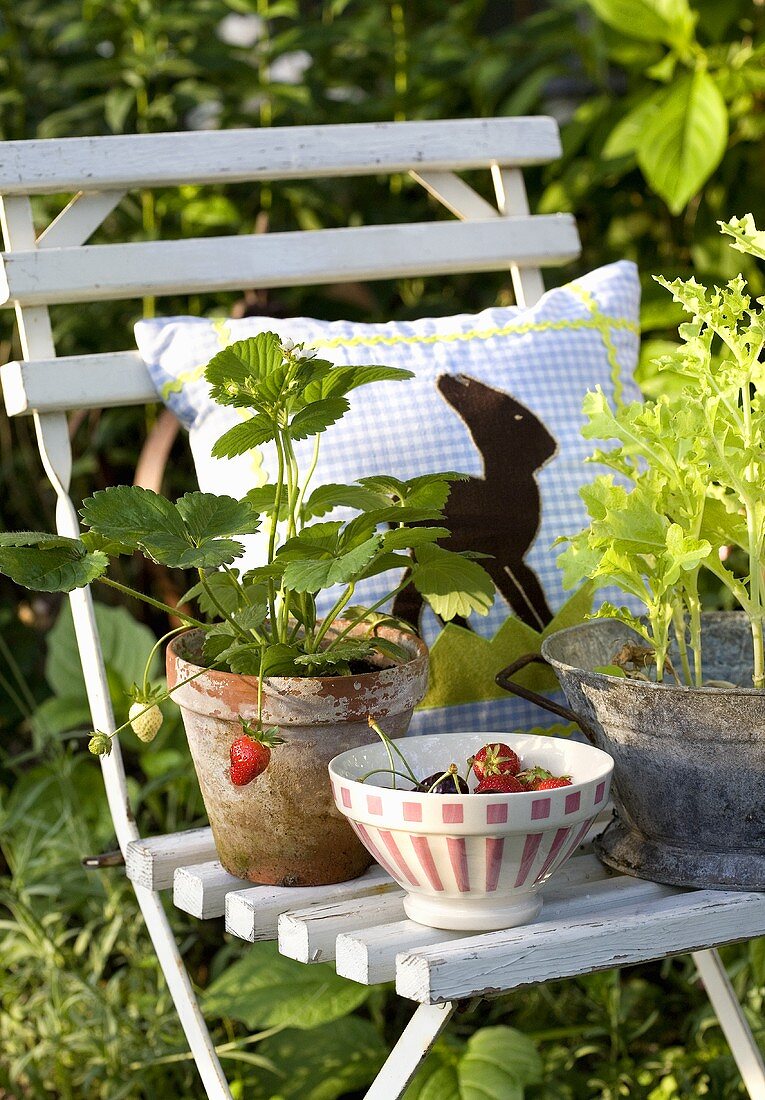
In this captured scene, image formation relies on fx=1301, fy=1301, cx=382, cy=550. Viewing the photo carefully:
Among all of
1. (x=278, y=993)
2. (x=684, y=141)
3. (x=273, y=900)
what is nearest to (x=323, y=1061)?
(x=278, y=993)

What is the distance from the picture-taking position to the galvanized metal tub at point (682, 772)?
0.80 meters

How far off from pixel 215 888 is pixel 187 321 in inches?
20.6

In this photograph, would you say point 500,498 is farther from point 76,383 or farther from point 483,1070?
point 483,1070

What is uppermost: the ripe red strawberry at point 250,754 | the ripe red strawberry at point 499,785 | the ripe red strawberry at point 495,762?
the ripe red strawberry at point 250,754

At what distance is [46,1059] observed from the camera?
4.91ft

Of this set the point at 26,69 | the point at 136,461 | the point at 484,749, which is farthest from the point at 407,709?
the point at 26,69

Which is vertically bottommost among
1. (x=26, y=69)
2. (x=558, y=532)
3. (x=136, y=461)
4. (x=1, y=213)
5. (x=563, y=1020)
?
(x=563, y=1020)

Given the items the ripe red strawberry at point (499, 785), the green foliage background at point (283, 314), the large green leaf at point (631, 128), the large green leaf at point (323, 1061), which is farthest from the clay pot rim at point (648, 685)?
the large green leaf at point (631, 128)

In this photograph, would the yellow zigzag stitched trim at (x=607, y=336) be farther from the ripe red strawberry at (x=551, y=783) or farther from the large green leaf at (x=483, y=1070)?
the large green leaf at (x=483, y=1070)

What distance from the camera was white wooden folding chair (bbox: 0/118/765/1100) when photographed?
2.48ft

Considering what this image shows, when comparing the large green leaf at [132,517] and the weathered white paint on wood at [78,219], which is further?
the weathered white paint on wood at [78,219]

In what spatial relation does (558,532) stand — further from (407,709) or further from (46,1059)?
(46,1059)

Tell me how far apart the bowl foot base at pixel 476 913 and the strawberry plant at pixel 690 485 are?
195 mm

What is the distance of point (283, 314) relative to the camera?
5.80 ft
